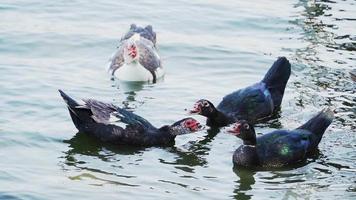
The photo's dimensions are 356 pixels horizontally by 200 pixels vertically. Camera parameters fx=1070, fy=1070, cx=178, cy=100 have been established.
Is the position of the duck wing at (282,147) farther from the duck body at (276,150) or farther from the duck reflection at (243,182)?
the duck reflection at (243,182)

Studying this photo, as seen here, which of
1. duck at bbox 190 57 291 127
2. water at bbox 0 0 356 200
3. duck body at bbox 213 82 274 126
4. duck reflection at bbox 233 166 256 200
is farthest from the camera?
duck body at bbox 213 82 274 126

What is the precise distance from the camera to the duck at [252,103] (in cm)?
1480

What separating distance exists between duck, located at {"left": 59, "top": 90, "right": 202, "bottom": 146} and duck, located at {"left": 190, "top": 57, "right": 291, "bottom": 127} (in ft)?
2.14

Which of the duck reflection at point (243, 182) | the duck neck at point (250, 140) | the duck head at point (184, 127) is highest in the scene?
the duck head at point (184, 127)

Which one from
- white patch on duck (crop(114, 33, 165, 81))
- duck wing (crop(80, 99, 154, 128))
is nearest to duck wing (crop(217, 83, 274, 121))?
duck wing (crop(80, 99, 154, 128))

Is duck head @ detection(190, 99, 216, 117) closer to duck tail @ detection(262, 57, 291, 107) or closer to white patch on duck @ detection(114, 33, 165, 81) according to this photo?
duck tail @ detection(262, 57, 291, 107)

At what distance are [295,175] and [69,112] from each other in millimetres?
A: 3297

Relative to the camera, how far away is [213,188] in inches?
492

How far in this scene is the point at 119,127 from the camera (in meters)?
14.0

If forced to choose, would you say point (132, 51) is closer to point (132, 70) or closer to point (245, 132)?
point (132, 70)

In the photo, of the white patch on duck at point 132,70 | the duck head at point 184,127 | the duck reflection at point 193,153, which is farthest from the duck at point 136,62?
the duck head at point 184,127

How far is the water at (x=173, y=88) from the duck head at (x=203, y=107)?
0.97 ft

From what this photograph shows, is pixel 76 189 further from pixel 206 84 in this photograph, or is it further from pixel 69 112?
pixel 206 84

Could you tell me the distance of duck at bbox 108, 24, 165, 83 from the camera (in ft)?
55.7
